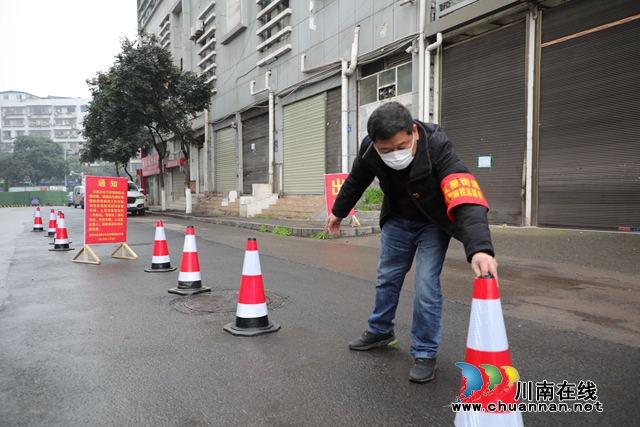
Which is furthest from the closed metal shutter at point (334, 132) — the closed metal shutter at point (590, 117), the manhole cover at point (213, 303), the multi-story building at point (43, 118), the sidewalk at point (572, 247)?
the multi-story building at point (43, 118)

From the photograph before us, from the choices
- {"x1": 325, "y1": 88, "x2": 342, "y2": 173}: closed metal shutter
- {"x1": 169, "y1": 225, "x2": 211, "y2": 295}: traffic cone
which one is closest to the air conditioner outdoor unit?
{"x1": 325, "y1": 88, "x2": 342, "y2": 173}: closed metal shutter

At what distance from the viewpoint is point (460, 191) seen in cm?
245

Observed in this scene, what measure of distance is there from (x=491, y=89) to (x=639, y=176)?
4270mm

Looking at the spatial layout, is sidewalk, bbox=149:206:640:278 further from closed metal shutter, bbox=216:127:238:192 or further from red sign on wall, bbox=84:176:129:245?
closed metal shutter, bbox=216:127:238:192

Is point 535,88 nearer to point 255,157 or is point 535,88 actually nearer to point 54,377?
point 54,377

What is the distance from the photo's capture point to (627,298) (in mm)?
5070

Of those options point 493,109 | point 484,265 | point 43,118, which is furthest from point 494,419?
point 43,118

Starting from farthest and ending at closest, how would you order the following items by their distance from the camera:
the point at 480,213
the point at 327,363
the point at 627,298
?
the point at 627,298
the point at 327,363
the point at 480,213

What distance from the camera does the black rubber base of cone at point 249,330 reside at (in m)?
3.72

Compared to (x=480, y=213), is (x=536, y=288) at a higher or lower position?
lower

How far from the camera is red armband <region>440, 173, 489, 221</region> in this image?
241 centimetres

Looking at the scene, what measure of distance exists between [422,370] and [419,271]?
2.02ft

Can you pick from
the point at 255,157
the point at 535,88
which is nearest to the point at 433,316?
the point at 535,88

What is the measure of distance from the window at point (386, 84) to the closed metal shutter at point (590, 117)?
4.69 m
